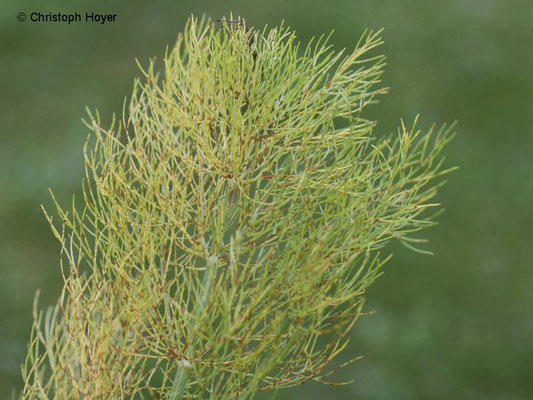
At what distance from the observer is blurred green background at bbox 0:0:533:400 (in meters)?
2.79

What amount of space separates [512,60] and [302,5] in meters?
1.01

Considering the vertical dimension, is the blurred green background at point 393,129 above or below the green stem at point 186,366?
above

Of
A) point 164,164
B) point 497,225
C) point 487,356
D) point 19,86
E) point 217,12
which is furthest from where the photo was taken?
point 217,12

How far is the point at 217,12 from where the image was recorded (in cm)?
362

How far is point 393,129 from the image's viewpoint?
3.19 metres

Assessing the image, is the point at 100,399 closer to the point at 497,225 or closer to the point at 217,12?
the point at 497,225

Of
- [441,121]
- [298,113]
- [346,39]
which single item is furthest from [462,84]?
[298,113]

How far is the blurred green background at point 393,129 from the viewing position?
279cm

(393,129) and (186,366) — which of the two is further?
(393,129)

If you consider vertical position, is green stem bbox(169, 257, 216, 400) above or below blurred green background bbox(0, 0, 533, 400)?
below

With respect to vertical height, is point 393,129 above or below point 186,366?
above

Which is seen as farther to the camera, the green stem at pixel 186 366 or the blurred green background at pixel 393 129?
the blurred green background at pixel 393 129

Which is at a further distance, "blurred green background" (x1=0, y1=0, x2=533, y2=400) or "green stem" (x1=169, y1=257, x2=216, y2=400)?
"blurred green background" (x1=0, y1=0, x2=533, y2=400)

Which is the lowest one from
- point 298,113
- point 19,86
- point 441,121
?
point 298,113
